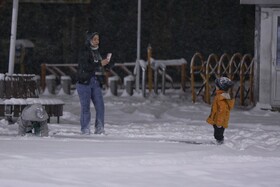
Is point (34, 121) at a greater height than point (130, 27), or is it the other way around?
point (130, 27)

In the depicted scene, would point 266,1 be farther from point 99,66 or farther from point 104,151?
point 104,151

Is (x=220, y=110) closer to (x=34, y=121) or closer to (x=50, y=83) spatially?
(x=34, y=121)

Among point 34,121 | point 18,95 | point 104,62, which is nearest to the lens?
point 34,121

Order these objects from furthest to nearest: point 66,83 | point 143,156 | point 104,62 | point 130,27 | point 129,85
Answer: point 130,27, point 66,83, point 129,85, point 104,62, point 143,156

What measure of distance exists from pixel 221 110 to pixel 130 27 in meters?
19.1

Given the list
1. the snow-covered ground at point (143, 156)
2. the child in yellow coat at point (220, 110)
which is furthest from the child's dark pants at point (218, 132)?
the snow-covered ground at point (143, 156)

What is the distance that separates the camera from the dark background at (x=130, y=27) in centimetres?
2872

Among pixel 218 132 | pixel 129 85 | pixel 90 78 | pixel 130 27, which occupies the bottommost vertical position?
pixel 218 132

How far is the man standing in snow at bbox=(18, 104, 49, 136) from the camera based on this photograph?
11.1 meters

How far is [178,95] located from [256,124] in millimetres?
7966

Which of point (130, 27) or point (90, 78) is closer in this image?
point (90, 78)

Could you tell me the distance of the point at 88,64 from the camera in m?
11.7

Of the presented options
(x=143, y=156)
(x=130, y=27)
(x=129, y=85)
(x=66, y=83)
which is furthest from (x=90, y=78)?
(x=130, y=27)

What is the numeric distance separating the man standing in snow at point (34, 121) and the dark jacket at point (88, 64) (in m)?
0.87
